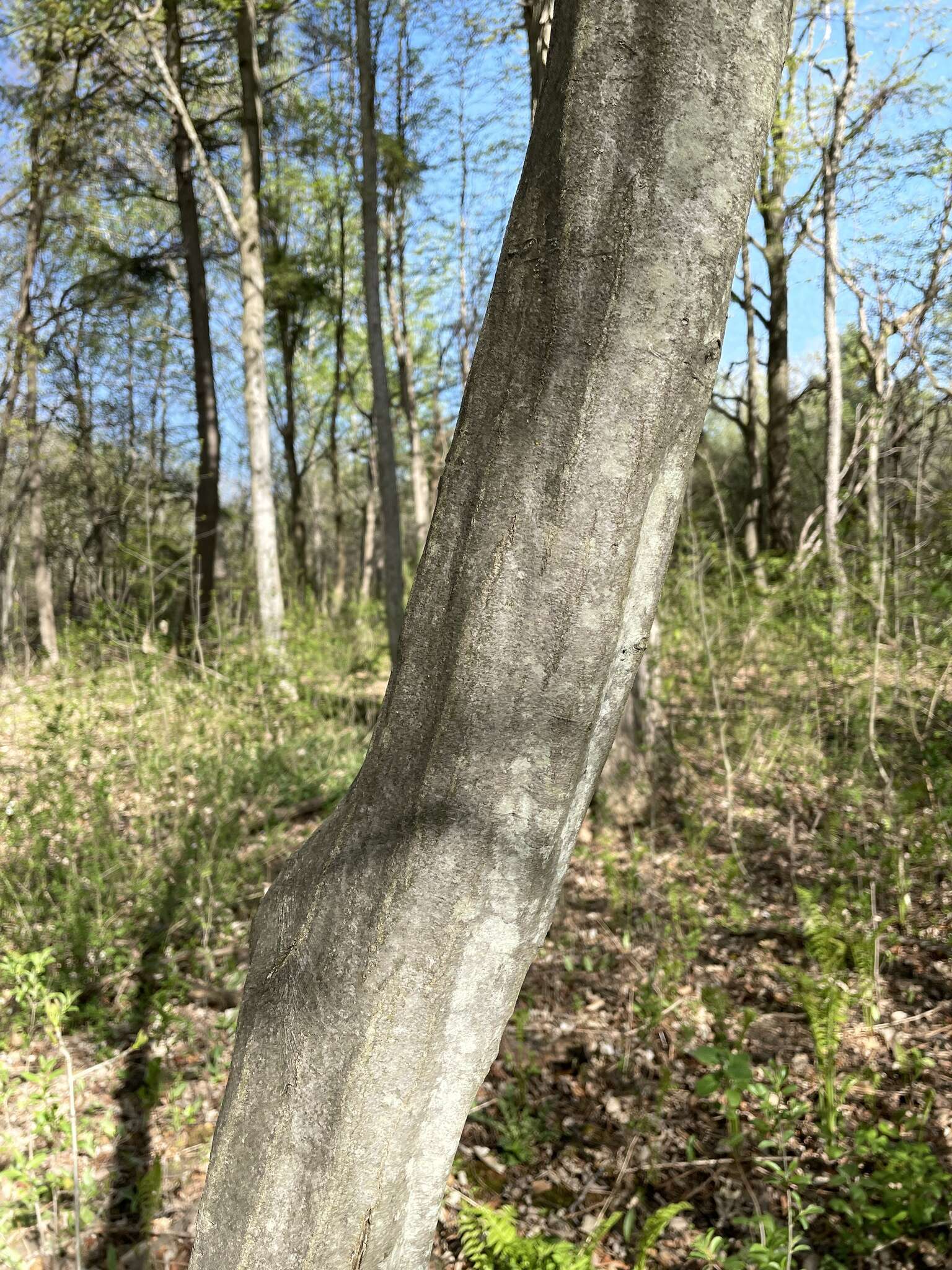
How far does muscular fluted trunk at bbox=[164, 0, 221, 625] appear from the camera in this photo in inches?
410

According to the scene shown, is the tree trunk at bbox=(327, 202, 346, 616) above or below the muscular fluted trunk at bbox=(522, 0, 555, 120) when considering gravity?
above

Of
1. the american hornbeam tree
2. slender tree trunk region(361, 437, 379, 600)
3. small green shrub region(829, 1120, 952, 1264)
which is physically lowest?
small green shrub region(829, 1120, 952, 1264)

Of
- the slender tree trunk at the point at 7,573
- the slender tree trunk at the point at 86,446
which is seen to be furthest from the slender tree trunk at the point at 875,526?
the slender tree trunk at the point at 7,573

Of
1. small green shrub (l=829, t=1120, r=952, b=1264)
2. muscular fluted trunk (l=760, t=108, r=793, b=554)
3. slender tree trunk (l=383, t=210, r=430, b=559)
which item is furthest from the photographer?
slender tree trunk (l=383, t=210, r=430, b=559)

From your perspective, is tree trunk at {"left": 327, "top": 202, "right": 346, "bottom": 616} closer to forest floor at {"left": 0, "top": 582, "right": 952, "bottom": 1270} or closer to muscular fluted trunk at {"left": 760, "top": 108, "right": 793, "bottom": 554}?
muscular fluted trunk at {"left": 760, "top": 108, "right": 793, "bottom": 554}

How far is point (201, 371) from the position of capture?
10836 mm

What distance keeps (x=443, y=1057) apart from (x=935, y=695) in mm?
4037

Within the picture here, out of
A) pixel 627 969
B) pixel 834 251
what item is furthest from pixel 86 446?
pixel 627 969

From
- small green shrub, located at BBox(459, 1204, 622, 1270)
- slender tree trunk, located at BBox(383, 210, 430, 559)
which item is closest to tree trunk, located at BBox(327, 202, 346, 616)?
slender tree trunk, located at BBox(383, 210, 430, 559)

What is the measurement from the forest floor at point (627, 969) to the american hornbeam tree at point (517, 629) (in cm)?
132

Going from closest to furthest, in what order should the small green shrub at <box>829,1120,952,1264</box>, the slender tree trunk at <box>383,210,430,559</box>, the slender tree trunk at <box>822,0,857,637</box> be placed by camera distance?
the small green shrub at <box>829,1120,952,1264</box>
the slender tree trunk at <box>822,0,857,637</box>
the slender tree trunk at <box>383,210,430,559</box>

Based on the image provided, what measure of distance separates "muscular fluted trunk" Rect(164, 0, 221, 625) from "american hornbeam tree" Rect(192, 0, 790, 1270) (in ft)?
30.9

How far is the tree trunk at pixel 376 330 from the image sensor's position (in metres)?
6.62

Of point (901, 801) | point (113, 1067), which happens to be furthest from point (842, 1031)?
point (113, 1067)
